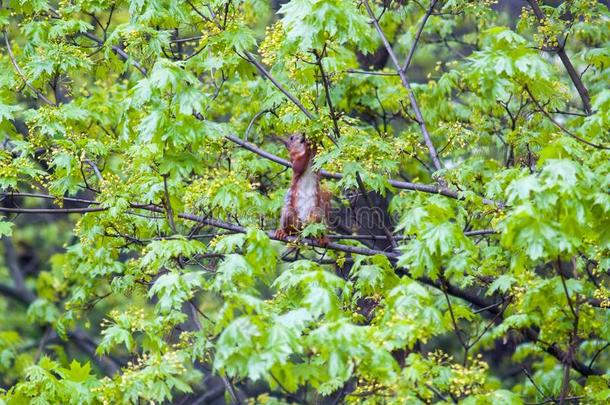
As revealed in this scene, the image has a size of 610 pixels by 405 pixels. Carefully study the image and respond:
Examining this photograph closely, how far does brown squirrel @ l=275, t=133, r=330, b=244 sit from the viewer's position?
7.50m

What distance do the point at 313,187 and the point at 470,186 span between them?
5.40 feet

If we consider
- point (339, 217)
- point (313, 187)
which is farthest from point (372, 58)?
point (313, 187)

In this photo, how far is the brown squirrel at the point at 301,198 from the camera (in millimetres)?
7504

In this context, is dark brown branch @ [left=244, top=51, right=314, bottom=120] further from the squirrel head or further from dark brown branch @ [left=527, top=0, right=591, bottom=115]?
dark brown branch @ [left=527, top=0, right=591, bottom=115]

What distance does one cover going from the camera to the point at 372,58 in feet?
35.9

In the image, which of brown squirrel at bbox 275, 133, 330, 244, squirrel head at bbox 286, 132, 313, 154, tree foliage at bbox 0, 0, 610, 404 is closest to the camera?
tree foliage at bbox 0, 0, 610, 404

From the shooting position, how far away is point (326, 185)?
27.0 ft

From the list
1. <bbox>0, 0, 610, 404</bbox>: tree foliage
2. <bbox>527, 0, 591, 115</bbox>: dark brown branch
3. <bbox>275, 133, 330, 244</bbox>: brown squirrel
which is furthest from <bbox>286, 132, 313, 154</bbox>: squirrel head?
<bbox>527, 0, 591, 115</bbox>: dark brown branch

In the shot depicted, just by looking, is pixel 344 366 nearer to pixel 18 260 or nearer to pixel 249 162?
pixel 249 162

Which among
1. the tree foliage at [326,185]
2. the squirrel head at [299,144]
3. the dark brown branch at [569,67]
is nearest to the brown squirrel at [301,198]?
the squirrel head at [299,144]

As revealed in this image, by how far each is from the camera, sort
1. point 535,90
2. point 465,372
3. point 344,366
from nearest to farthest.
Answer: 1. point 344,366
2. point 465,372
3. point 535,90

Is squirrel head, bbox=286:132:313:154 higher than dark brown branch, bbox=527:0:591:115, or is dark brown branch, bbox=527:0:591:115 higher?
dark brown branch, bbox=527:0:591:115

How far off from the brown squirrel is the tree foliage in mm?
206

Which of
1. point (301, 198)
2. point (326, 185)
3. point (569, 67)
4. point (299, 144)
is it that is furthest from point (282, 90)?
point (569, 67)
